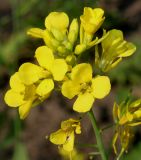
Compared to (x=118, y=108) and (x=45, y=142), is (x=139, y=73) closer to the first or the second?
(x=45, y=142)

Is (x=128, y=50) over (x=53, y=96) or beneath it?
over

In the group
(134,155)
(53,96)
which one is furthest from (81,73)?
(53,96)

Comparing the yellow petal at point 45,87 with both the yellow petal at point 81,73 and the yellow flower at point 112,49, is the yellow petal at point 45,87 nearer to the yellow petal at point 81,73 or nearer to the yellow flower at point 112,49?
the yellow petal at point 81,73

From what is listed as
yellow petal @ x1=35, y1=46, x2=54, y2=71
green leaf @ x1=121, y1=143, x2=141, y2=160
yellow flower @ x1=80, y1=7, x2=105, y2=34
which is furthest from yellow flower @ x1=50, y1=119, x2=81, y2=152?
green leaf @ x1=121, y1=143, x2=141, y2=160

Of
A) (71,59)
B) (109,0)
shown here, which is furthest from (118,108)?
(109,0)

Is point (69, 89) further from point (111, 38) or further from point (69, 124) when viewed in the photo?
point (111, 38)

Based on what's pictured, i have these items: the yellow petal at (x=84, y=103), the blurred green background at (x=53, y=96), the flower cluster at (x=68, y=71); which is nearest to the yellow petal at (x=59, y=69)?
the flower cluster at (x=68, y=71)

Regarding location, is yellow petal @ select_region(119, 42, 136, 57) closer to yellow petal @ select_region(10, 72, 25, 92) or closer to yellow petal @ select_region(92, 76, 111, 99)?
yellow petal @ select_region(92, 76, 111, 99)
